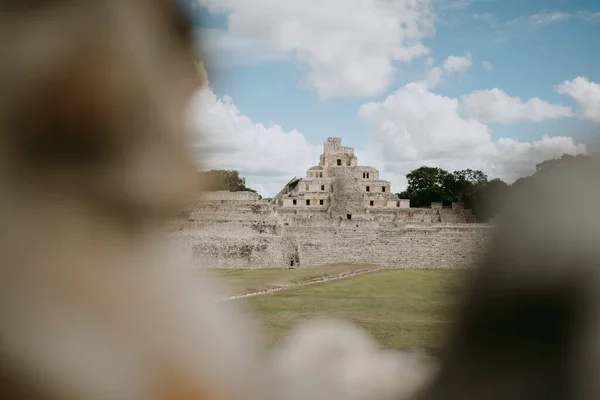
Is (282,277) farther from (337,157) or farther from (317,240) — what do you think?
(337,157)

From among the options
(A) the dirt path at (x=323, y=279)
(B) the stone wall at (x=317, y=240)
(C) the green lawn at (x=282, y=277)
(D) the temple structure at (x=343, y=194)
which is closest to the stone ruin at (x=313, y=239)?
(B) the stone wall at (x=317, y=240)

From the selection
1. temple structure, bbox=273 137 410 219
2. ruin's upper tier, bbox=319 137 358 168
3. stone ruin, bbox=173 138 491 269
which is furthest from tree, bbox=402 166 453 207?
stone ruin, bbox=173 138 491 269

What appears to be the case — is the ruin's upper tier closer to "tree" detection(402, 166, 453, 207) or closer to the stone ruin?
the stone ruin

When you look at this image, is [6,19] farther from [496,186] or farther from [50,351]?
[496,186]

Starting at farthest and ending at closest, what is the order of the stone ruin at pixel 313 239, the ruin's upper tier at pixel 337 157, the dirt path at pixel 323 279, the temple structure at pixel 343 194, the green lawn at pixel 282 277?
the ruin's upper tier at pixel 337 157 → the temple structure at pixel 343 194 → the stone ruin at pixel 313 239 → the green lawn at pixel 282 277 → the dirt path at pixel 323 279

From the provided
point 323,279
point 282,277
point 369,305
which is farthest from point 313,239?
point 369,305

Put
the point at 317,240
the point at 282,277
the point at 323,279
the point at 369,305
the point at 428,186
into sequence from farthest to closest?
1. the point at 428,186
2. the point at 317,240
3. the point at 282,277
4. the point at 323,279
5. the point at 369,305

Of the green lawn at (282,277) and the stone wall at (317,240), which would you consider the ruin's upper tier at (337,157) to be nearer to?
A: the stone wall at (317,240)

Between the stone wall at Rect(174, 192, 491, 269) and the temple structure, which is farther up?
the temple structure

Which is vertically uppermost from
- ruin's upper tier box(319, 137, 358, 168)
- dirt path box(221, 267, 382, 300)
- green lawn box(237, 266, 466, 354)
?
ruin's upper tier box(319, 137, 358, 168)

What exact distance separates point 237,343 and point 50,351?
9.4 inches

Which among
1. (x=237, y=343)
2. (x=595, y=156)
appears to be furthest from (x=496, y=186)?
(x=237, y=343)

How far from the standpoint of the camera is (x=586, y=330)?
1.74 feet

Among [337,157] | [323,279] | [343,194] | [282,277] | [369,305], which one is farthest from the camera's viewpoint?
[337,157]
